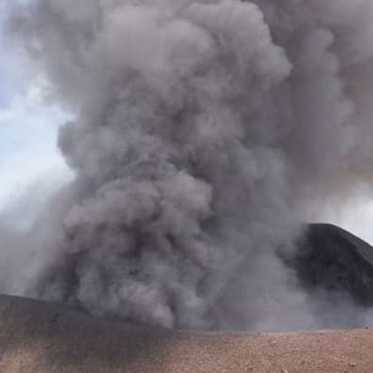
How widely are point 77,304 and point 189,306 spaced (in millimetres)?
3732

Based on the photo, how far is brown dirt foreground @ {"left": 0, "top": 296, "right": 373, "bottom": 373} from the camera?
547 inches

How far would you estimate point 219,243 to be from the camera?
2531 centimetres

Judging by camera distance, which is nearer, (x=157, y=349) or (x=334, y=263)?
(x=157, y=349)

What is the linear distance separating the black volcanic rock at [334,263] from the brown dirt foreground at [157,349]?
13385 mm

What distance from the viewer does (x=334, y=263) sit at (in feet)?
98.6

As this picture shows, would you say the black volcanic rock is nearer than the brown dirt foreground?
No

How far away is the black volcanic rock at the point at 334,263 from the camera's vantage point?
2845 centimetres

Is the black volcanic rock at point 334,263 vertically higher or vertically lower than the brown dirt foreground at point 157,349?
higher

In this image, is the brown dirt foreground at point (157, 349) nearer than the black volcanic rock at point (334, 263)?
Yes

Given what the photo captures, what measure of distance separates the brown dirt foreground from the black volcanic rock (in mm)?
13385

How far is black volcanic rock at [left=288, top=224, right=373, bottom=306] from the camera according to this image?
28.5 m

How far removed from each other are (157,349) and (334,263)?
55.1ft

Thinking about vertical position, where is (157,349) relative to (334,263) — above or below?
below

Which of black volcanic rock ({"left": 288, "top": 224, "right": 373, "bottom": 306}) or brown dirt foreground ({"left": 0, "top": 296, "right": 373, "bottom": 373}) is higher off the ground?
black volcanic rock ({"left": 288, "top": 224, "right": 373, "bottom": 306})
